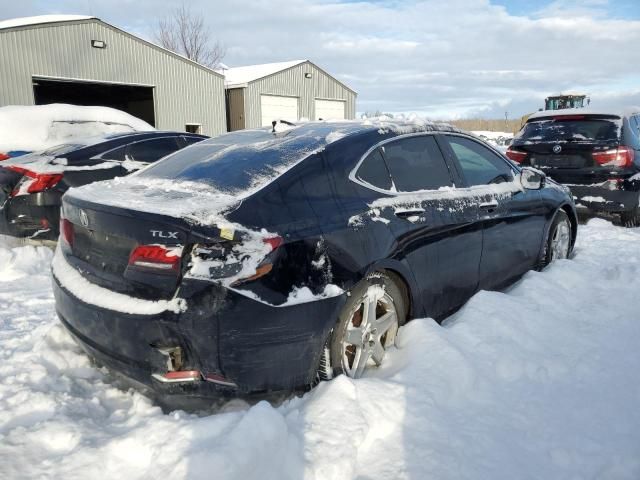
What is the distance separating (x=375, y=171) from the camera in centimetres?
305

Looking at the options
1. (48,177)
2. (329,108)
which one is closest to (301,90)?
(329,108)

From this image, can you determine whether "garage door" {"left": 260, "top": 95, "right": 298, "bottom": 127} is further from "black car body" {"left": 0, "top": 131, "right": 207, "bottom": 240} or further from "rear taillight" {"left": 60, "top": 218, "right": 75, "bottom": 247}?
"rear taillight" {"left": 60, "top": 218, "right": 75, "bottom": 247}

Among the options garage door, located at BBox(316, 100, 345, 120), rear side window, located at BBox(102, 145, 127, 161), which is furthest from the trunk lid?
garage door, located at BBox(316, 100, 345, 120)

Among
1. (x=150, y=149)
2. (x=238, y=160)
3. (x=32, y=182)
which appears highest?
(x=238, y=160)

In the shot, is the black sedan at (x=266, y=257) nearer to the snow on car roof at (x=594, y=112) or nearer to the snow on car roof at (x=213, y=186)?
the snow on car roof at (x=213, y=186)

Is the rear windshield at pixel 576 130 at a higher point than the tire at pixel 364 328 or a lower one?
higher

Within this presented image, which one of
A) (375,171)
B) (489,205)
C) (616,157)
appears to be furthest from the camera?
(616,157)

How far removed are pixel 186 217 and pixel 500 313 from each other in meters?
2.26

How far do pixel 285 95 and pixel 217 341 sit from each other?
76.0 ft

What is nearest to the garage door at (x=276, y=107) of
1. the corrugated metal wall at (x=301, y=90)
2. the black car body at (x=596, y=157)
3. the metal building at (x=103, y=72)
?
the corrugated metal wall at (x=301, y=90)

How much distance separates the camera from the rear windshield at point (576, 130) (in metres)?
6.92

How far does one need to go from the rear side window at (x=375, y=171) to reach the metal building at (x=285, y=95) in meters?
19.4

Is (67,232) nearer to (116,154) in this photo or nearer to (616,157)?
(116,154)

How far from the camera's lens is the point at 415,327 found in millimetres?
3064
